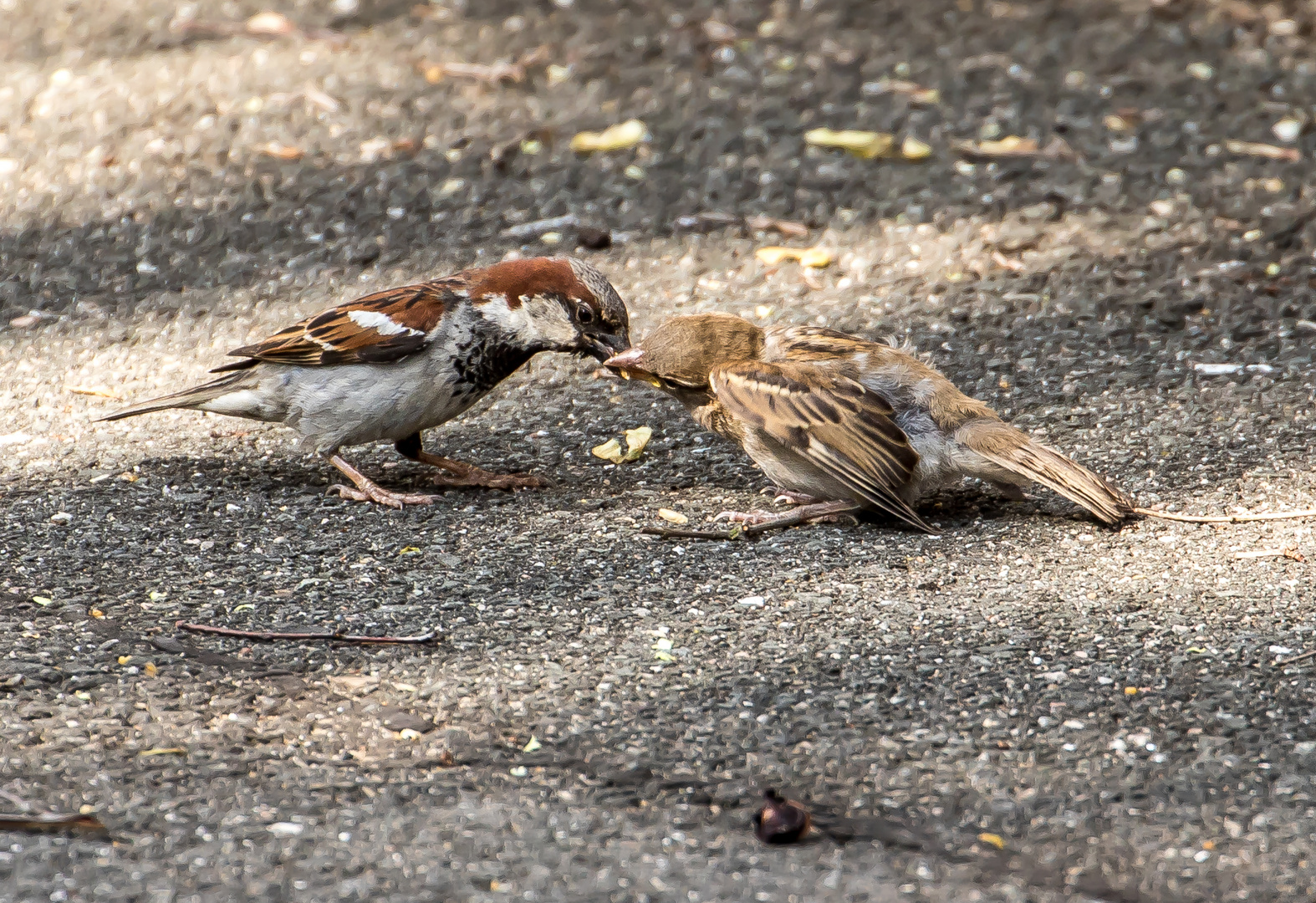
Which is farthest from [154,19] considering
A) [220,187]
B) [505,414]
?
[505,414]

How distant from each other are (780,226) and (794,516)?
9.85 ft

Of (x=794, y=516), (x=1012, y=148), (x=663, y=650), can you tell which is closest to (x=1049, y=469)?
(x=794, y=516)

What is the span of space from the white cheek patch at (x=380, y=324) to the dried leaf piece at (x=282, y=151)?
3339mm

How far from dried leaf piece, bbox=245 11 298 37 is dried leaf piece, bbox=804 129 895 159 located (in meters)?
3.90

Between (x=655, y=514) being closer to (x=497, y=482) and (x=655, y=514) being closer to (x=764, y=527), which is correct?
(x=764, y=527)

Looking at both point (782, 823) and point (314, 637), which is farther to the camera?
point (314, 637)

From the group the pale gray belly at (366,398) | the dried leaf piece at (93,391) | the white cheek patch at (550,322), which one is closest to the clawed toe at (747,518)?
the white cheek patch at (550,322)

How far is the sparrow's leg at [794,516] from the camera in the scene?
475 cm

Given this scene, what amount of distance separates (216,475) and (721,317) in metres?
1.96

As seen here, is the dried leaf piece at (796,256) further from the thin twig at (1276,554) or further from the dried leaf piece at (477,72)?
the thin twig at (1276,554)

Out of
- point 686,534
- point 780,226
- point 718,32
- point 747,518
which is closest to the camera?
point 686,534

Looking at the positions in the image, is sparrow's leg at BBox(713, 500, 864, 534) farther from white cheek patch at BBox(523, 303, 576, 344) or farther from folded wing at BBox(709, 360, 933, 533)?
white cheek patch at BBox(523, 303, 576, 344)

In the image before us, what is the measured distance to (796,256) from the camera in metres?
7.13

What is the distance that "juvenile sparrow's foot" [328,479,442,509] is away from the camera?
16.6 feet
